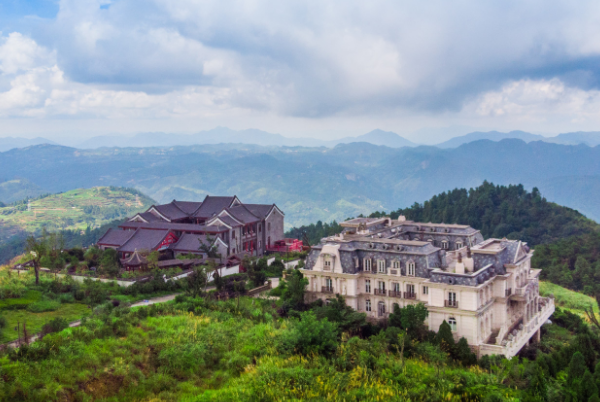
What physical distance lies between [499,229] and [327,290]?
147 feet

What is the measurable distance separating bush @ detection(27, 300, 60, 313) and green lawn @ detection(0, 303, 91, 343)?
230mm

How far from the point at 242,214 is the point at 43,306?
779 inches

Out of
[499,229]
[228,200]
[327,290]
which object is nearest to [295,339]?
[327,290]

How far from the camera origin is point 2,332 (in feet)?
68.2

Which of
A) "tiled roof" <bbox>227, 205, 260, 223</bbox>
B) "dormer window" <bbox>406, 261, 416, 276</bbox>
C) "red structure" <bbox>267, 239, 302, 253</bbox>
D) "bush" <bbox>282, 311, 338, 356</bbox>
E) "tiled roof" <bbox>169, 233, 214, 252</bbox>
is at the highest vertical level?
"tiled roof" <bbox>227, 205, 260, 223</bbox>

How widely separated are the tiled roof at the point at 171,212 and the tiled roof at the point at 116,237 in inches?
228

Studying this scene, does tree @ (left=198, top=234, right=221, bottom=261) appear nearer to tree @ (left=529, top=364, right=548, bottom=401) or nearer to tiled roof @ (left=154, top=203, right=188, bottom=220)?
tiled roof @ (left=154, top=203, right=188, bottom=220)

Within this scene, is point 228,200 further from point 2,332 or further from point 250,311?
point 2,332

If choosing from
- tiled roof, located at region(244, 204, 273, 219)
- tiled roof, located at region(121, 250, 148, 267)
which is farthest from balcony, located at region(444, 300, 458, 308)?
tiled roof, located at region(244, 204, 273, 219)

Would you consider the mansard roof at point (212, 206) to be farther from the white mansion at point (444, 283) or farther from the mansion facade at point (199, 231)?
the white mansion at point (444, 283)

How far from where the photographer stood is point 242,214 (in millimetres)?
43094

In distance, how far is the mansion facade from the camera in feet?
120

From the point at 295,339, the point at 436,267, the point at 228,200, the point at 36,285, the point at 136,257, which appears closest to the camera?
the point at 295,339

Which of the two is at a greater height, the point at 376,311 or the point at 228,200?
the point at 228,200
